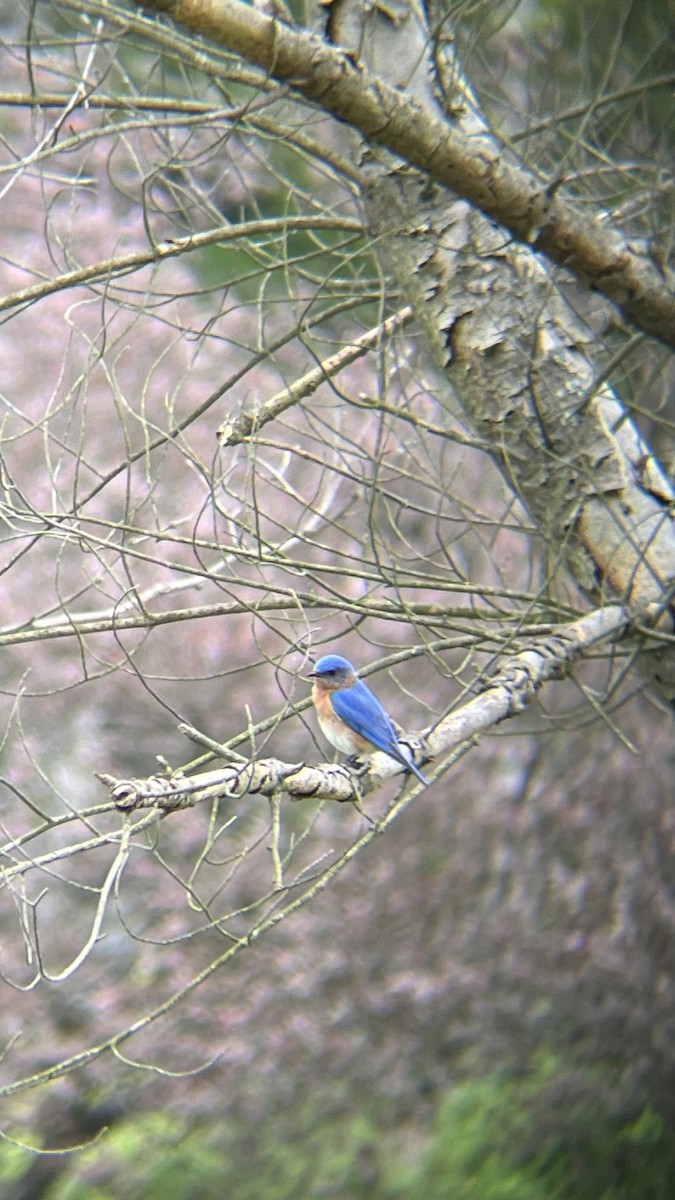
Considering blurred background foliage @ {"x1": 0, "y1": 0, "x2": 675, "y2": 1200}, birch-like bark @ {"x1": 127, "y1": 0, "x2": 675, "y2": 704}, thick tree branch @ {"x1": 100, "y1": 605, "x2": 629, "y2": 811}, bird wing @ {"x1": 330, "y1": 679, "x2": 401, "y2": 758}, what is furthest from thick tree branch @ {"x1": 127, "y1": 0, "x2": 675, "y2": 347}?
blurred background foliage @ {"x1": 0, "y1": 0, "x2": 675, "y2": 1200}

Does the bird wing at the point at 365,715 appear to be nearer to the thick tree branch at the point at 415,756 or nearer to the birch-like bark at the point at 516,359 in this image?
the thick tree branch at the point at 415,756

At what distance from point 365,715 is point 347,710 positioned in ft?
0.48

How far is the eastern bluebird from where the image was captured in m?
3.23

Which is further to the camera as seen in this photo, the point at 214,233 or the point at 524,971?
the point at 524,971

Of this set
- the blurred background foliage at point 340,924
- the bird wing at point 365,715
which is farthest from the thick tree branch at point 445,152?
the blurred background foliage at point 340,924

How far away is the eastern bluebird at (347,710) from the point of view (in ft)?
10.6

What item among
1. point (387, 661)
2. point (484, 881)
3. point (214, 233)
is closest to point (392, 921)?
point (484, 881)

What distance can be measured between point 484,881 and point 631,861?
71 cm

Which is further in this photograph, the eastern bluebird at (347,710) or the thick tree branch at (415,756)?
the eastern bluebird at (347,710)

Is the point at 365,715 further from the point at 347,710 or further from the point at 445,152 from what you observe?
the point at 445,152

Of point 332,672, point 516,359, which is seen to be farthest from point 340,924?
point 516,359

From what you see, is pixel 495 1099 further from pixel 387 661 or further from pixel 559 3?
pixel 559 3

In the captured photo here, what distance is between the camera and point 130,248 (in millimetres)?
7336

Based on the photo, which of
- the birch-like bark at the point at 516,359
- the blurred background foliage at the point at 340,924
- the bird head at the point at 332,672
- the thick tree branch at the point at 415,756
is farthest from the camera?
the blurred background foliage at the point at 340,924
